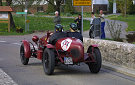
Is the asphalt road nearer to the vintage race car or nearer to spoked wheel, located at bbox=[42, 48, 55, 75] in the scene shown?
spoked wheel, located at bbox=[42, 48, 55, 75]

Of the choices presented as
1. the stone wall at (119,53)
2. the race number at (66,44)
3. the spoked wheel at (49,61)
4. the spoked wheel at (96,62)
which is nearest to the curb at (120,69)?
the stone wall at (119,53)

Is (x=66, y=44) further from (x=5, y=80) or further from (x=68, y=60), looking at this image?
(x=5, y=80)

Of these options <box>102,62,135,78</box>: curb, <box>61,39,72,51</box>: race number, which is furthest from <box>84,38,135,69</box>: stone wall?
<box>61,39,72,51</box>: race number

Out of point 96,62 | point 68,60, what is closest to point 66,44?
point 68,60

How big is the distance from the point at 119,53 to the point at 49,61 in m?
2.69

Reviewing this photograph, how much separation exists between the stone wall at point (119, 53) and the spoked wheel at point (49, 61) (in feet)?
8.21

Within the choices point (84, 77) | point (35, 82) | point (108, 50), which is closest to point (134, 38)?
point (108, 50)

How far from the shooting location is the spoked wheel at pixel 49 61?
395 inches

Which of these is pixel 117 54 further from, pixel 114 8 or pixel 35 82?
pixel 114 8

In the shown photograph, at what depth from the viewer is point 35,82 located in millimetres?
9391

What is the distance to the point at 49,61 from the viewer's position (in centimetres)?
1007

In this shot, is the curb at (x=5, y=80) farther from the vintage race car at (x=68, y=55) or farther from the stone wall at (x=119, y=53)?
the stone wall at (x=119, y=53)

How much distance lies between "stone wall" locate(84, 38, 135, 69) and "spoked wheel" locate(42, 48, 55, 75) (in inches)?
98.5

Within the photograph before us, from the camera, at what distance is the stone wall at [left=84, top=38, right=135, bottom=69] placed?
10953 millimetres
